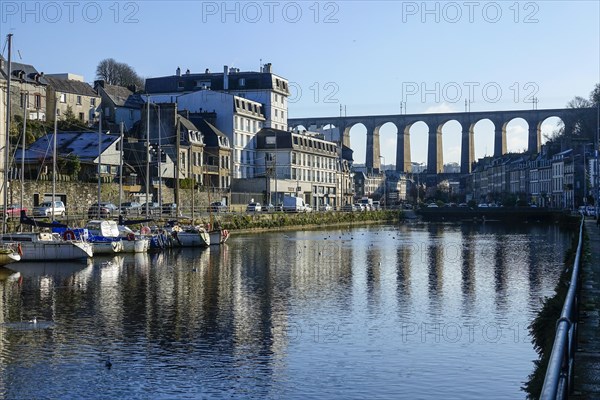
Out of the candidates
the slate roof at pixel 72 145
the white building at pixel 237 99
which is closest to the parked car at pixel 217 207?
the slate roof at pixel 72 145

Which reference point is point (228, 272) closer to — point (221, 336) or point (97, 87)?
point (221, 336)

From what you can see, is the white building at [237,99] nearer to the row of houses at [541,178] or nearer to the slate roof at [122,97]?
the slate roof at [122,97]

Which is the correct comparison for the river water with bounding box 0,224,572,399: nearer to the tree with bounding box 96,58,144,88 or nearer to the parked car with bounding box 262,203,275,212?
A: the parked car with bounding box 262,203,275,212

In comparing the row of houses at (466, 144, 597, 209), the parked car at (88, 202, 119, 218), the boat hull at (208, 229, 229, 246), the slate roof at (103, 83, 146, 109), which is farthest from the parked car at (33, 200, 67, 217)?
the row of houses at (466, 144, 597, 209)

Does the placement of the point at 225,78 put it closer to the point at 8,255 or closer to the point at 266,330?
A: the point at 8,255

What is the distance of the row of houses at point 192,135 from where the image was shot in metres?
76.5

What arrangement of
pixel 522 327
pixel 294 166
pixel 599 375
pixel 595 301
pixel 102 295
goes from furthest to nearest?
pixel 294 166, pixel 102 295, pixel 522 327, pixel 595 301, pixel 599 375

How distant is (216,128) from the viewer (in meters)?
101

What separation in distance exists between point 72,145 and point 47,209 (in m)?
22.6

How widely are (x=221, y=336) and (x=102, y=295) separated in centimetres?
919

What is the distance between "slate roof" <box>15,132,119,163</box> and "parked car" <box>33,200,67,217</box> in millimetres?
12517

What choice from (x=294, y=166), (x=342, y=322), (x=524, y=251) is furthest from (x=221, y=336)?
(x=294, y=166)

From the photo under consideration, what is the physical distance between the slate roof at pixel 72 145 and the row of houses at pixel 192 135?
99 millimetres

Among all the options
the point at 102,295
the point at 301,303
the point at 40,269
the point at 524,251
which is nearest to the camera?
the point at 301,303
